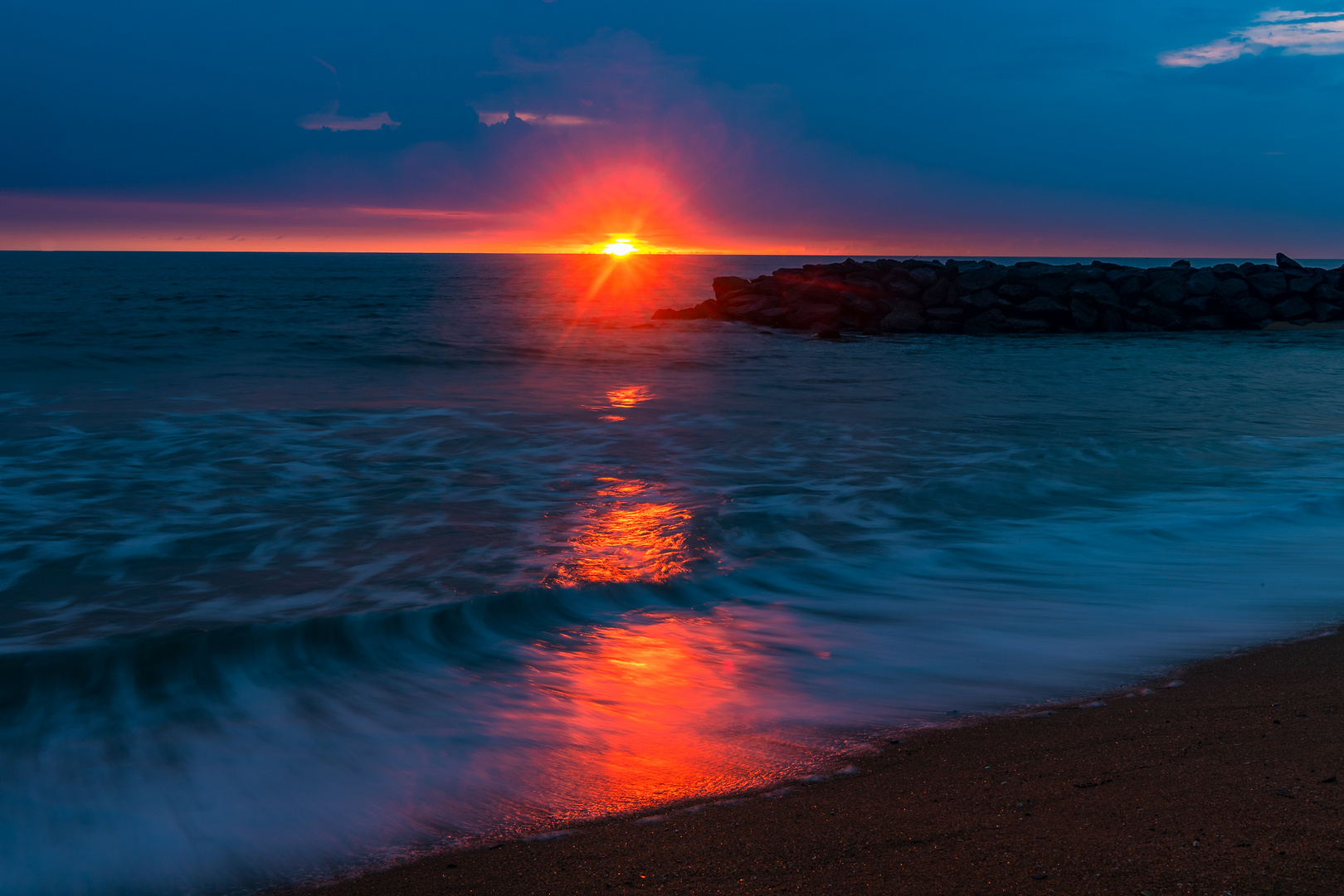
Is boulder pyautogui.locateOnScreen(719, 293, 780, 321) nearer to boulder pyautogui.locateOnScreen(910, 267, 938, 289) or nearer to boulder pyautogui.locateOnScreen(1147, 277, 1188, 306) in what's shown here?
boulder pyautogui.locateOnScreen(910, 267, 938, 289)

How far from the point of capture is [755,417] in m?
Answer: 11.9

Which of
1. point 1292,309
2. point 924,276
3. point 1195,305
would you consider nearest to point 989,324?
point 924,276

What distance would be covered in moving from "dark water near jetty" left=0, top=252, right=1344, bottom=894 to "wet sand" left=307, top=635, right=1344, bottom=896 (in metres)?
0.24

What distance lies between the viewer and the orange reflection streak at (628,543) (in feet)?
17.0

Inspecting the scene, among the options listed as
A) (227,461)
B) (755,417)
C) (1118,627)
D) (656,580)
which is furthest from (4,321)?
(1118,627)

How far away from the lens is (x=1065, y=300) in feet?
86.7

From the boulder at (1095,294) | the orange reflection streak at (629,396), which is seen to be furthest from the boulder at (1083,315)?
the orange reflection streak at (629,396)

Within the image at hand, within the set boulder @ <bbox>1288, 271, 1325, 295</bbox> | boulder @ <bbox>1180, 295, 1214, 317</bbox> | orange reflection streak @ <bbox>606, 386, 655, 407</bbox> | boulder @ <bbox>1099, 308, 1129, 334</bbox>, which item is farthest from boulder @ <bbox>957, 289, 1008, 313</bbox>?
orange reflection streak @ <bbox>606, 386, 655, 407</bbox>

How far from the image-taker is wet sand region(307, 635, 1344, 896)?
82.4 inches

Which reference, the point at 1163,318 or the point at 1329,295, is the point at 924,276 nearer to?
the point at 1163,318

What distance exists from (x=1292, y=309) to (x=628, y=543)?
2862cm

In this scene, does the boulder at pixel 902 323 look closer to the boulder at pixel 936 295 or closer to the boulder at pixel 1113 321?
the boulder at pixel 936 295

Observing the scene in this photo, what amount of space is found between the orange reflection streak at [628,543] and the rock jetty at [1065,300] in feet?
60.4

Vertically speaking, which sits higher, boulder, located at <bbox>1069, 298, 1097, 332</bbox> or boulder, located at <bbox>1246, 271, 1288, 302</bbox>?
boulder, located at <bbox>1246, 271, 1288, 302</bbox>
